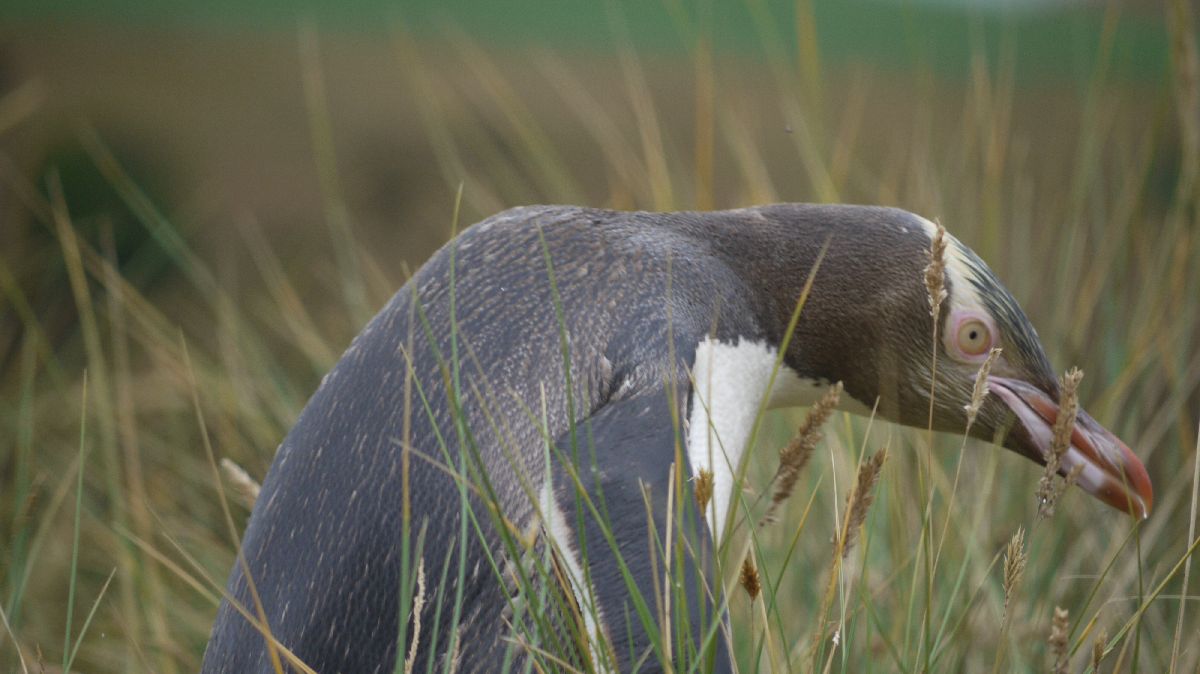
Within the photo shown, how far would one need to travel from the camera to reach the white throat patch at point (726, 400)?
1.29m

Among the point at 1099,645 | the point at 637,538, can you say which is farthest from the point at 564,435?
the point at 1099,645

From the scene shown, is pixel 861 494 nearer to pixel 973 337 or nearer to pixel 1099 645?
pixel 1099 645

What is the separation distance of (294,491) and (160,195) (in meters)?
5.50

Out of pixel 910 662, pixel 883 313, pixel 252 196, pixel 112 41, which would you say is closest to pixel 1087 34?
pixel 883 313

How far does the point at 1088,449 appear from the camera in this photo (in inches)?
59.6

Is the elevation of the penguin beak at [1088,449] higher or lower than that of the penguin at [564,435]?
lower

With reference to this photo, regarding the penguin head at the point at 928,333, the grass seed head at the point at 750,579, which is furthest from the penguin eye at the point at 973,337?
the grass seed head at the point at 750,579

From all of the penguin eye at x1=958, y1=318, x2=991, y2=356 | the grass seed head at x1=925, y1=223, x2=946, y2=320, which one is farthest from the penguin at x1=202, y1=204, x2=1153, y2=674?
the grass seed head at x1=925, y1=223, x2=946, y2=320

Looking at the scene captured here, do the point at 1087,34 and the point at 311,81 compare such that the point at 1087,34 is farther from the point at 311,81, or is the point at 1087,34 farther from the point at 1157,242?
the point at 311,81

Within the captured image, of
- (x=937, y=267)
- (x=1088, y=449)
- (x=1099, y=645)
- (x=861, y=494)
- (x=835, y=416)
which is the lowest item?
(x=835, y=416)

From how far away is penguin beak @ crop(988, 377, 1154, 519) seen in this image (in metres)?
1.51

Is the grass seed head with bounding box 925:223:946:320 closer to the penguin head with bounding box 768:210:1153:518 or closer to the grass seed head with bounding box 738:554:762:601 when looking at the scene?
the grass seed head with bounding box 738:554:762:601

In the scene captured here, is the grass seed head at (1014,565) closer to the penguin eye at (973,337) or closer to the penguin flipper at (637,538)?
the penguin flipper at (637,538)

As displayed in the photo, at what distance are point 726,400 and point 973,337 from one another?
0.39 meters
